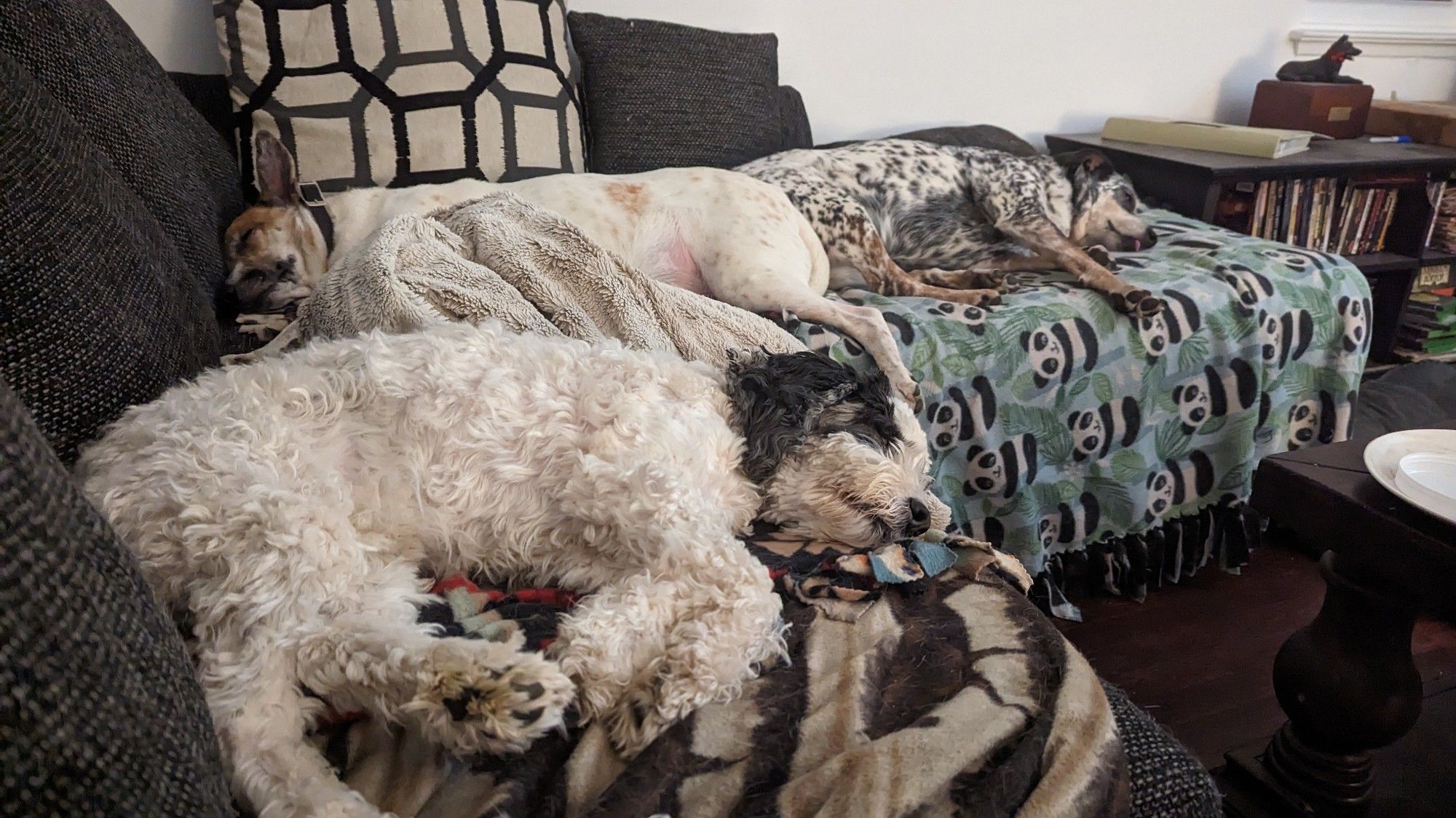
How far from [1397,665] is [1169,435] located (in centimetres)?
103

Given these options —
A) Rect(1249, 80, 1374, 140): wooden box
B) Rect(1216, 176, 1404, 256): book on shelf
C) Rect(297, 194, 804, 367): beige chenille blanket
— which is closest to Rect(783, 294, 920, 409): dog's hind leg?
Rect(297, 194, 804, 367): beige chenille blanket

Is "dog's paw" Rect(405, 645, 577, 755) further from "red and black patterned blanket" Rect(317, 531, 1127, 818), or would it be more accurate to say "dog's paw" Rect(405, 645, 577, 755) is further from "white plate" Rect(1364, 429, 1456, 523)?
"white plate" Rect(1364, 429, 1456, 523)

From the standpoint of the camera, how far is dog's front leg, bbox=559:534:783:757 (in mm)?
973

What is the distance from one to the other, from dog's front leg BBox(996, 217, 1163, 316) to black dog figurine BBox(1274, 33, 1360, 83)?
171 centimetres

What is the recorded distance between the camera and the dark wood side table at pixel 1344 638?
1.29 m

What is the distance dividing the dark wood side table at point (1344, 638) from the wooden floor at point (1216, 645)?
23cm

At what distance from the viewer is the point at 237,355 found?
5.34 feet

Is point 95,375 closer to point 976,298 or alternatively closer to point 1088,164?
point 976,298

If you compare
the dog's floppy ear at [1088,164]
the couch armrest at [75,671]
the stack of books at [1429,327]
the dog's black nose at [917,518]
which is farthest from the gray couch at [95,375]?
the stack of books at [1429,327]

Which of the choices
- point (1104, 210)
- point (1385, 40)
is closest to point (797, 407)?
point (1104, 210)

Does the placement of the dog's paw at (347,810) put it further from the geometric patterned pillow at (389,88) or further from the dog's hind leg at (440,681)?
the geometric patterned pillow at (389,88)

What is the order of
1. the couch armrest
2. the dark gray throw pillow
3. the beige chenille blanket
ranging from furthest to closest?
1. the dark gray throw pillow
2. the beige chenille blanket
3. the couch armrest

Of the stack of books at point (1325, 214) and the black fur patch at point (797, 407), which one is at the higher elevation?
the stack of books at point (1325, 214)

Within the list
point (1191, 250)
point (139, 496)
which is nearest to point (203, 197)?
point (139, 496)
